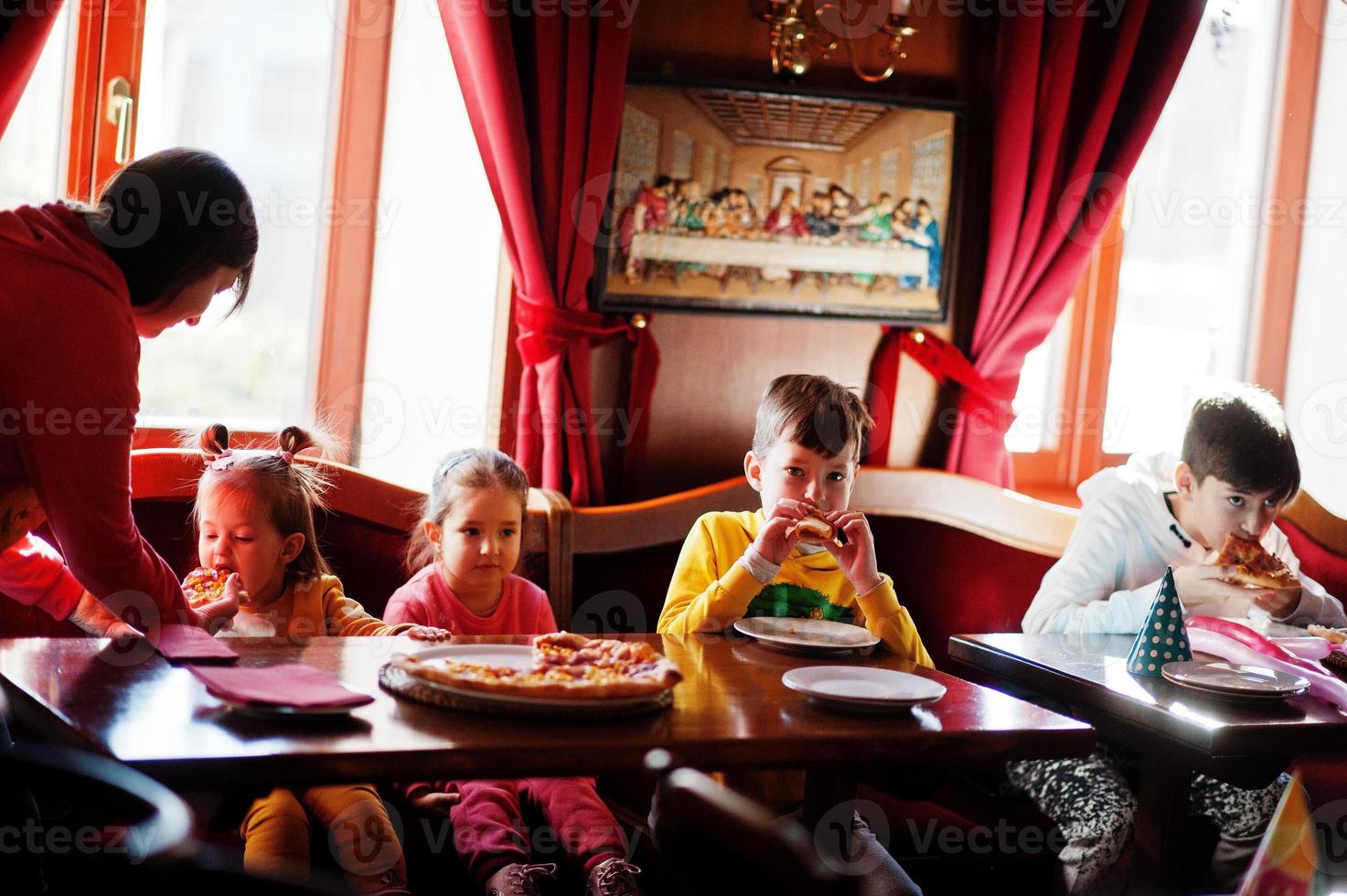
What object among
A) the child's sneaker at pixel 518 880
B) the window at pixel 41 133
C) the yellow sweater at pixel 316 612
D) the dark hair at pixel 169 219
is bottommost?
the child's sneaker at pixel 518 880

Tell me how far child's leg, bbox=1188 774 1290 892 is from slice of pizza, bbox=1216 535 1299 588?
38 centimetres

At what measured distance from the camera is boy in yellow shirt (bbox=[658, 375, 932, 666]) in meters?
2.31

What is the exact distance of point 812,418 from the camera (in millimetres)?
2504

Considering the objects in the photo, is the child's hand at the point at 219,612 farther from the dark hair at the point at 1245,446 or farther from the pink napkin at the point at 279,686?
the dark hair at the point at 1245,446

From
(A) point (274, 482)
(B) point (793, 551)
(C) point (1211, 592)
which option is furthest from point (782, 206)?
(A) point (274, 482)

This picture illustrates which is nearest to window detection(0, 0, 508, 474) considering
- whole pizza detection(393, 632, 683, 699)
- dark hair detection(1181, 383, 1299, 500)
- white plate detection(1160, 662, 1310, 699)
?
whole pizza detection(393, 632, 683, 699)

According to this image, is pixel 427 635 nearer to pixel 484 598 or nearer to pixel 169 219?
pixel 484 598

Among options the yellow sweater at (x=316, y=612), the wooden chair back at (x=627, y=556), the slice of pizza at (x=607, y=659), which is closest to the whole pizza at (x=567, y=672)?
the slice of pizza at (x=607, y=659)

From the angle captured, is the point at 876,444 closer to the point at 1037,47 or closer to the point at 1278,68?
the point at 1037,47

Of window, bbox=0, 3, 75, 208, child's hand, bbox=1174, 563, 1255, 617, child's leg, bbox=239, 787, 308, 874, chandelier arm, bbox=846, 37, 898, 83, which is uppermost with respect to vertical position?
chandelier arm, bbox=846, 37, 898, 83

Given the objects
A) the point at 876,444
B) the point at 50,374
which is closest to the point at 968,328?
the point at 876,444

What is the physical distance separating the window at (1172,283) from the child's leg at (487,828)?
2395 mm

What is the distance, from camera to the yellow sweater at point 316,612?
239cm

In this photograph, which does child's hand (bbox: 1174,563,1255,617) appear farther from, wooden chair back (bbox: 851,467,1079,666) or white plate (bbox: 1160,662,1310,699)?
wooden chair back (bbox: 851,467,1079,666)
